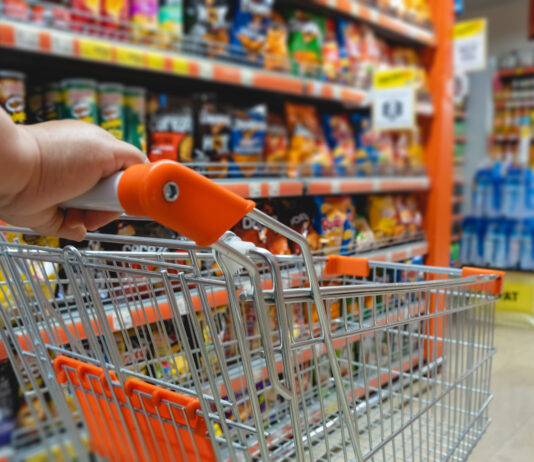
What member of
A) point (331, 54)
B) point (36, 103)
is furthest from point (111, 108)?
point (331, 54)

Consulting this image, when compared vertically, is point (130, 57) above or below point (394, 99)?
above

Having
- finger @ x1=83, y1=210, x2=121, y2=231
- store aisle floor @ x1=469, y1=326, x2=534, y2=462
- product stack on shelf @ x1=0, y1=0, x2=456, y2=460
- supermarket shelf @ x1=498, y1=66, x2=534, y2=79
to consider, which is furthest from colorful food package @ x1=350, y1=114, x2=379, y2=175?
supermarket shelf @ x1=498, y1=66, x2=534, y2=79

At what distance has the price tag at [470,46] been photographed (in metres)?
3.00

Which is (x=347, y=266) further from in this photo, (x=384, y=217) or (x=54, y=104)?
(x=384, y=217)

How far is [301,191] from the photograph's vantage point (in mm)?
1938

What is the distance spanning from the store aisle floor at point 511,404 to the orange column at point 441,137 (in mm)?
928

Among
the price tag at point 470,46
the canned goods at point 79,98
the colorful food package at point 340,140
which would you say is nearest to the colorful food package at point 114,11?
the canned goods at point 79,98

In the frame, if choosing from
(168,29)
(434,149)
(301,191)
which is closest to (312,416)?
(301,191)

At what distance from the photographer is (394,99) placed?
2.55 metres

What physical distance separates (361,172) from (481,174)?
2.38 m

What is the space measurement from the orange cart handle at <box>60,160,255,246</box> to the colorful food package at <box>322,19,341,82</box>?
2090mm

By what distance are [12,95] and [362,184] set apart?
1.49 metres

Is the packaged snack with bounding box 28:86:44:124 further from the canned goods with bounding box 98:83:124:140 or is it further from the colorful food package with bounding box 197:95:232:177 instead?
the colorful food package with bounding box 197:95:232:177

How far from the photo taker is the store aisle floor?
1.73m
